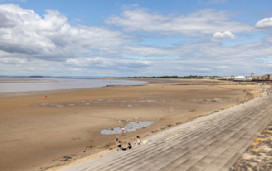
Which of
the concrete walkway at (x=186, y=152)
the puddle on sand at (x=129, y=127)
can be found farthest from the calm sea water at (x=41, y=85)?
the concrete walkway at (x=186, y=152)

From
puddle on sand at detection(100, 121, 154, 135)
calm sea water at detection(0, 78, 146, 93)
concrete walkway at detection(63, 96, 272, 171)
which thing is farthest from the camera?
calm sea water at detection(0, 78, 146, 93)

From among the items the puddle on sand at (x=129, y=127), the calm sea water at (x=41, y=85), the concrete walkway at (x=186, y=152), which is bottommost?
the puddle on sand at (x=129, y=127)

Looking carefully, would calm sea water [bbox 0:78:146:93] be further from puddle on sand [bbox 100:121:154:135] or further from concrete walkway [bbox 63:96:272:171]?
concrete walkway [bbox 63:96:272:171]

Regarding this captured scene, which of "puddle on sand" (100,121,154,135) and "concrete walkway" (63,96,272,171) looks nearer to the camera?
"concrete walkway" (63,96,272,171)

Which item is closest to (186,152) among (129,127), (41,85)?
(129,127)

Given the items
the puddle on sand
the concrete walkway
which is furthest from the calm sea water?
the concrete walkway

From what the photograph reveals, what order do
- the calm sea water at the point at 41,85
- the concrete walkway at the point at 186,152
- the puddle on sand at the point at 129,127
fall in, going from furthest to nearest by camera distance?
1. the calm sea water at the point at 41,85
2. the puddle on sand at the point at 129,127
3. the concrete walkway at the point at 186,152

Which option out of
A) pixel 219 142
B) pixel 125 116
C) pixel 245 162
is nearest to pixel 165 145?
pixel 219 142

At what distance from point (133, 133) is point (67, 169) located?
653 cm

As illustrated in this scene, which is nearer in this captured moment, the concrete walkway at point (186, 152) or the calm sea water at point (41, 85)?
the concrete walkway at point (186, 152)

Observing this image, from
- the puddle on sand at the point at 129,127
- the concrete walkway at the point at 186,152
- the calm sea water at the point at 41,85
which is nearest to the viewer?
the concrete walkway at the point at 186,152

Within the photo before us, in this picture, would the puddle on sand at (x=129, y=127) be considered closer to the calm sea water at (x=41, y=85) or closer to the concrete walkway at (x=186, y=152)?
the concrete walkway at (x=186, y=152)

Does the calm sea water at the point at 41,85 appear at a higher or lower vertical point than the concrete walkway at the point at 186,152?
higher

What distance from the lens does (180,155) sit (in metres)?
8.07
